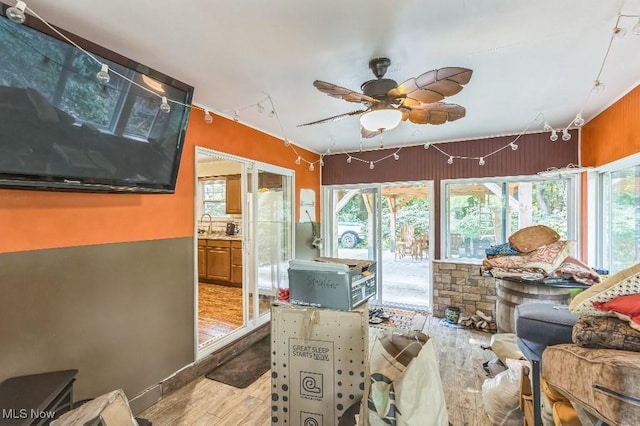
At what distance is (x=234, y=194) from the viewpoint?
19.5ft

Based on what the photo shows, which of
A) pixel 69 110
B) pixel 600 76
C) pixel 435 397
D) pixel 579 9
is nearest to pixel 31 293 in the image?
pixel 69 110

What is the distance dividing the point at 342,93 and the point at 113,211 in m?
1.84

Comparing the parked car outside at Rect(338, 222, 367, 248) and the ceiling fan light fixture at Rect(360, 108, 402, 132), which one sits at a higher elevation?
the ceiling fan light fixture at Rect(360, 108, 402, 132)

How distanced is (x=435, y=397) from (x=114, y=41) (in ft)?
8.40

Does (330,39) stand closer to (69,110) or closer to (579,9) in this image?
(579,9)

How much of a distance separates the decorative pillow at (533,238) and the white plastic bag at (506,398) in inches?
43.5

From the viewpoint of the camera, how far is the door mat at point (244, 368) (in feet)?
8.98

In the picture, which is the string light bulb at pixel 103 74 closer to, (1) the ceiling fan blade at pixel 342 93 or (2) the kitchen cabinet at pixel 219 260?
(1) the ceiling fan blade at pixel 342 93

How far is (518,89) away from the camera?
254 centimetres

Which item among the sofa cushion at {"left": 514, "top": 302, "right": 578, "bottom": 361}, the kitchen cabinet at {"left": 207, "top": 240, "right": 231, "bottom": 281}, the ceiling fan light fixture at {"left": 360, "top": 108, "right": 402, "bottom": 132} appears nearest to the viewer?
the sofa cushion at {"left": 514, "top": 302, "right": 578, "bottom": 361}

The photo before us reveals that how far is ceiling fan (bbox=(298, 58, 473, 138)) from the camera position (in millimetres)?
1707

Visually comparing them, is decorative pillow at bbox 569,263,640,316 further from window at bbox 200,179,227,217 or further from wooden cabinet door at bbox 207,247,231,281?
window at bbox 200,179,227,217

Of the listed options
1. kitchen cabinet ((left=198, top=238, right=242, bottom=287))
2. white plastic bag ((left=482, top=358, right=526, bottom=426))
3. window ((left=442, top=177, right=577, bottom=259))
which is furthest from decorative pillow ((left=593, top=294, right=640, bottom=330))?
kitchen cabinet ((left=198, top=238, right=242, bottom=287))

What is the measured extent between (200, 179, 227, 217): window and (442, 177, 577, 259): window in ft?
14.1
